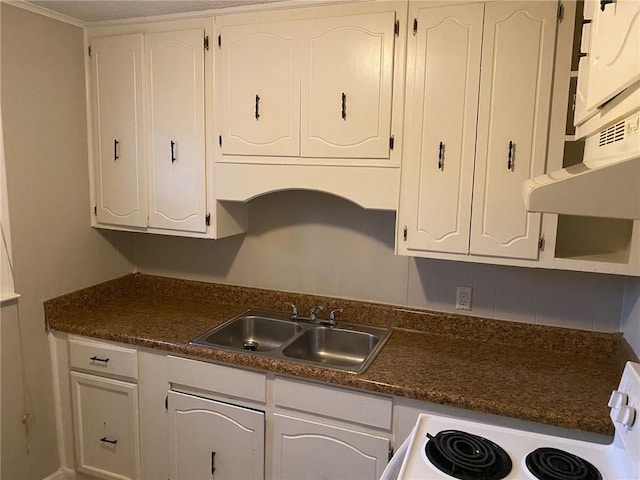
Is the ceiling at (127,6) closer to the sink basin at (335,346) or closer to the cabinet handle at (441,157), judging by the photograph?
the cabinet handle at (441,157)

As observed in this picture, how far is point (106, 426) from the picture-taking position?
7.72 feet

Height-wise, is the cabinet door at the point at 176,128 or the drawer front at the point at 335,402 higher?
the cabinet door at the point at 176,128

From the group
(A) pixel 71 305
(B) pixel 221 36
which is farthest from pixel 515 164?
(A) pixel 71 305

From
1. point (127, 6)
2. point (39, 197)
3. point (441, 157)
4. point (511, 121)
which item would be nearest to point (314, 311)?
point (441, 157)

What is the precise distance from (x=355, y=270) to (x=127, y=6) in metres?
1.56

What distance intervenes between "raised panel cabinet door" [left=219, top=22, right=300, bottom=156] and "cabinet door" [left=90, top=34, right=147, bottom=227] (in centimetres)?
49

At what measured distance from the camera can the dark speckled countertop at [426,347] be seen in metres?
1.70

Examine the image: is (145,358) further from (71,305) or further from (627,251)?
(627,251)

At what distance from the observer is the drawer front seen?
1.82 metres

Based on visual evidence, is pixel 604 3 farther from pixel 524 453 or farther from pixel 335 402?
pixel 335 402

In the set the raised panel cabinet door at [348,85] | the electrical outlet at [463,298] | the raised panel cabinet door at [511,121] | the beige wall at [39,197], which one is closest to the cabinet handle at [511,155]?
the raised panel cabinet door at [511,121]

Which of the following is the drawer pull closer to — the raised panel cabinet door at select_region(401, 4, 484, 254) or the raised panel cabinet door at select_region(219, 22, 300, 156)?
the raised panel cabinet door at select_region(219, 22, 300, 156)

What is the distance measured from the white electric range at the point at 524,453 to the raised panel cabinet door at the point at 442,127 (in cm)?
77

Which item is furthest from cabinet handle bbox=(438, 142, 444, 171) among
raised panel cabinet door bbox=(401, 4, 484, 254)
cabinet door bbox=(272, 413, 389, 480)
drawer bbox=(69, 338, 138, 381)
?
drawer bbox=(69, 338, 138, 381)
